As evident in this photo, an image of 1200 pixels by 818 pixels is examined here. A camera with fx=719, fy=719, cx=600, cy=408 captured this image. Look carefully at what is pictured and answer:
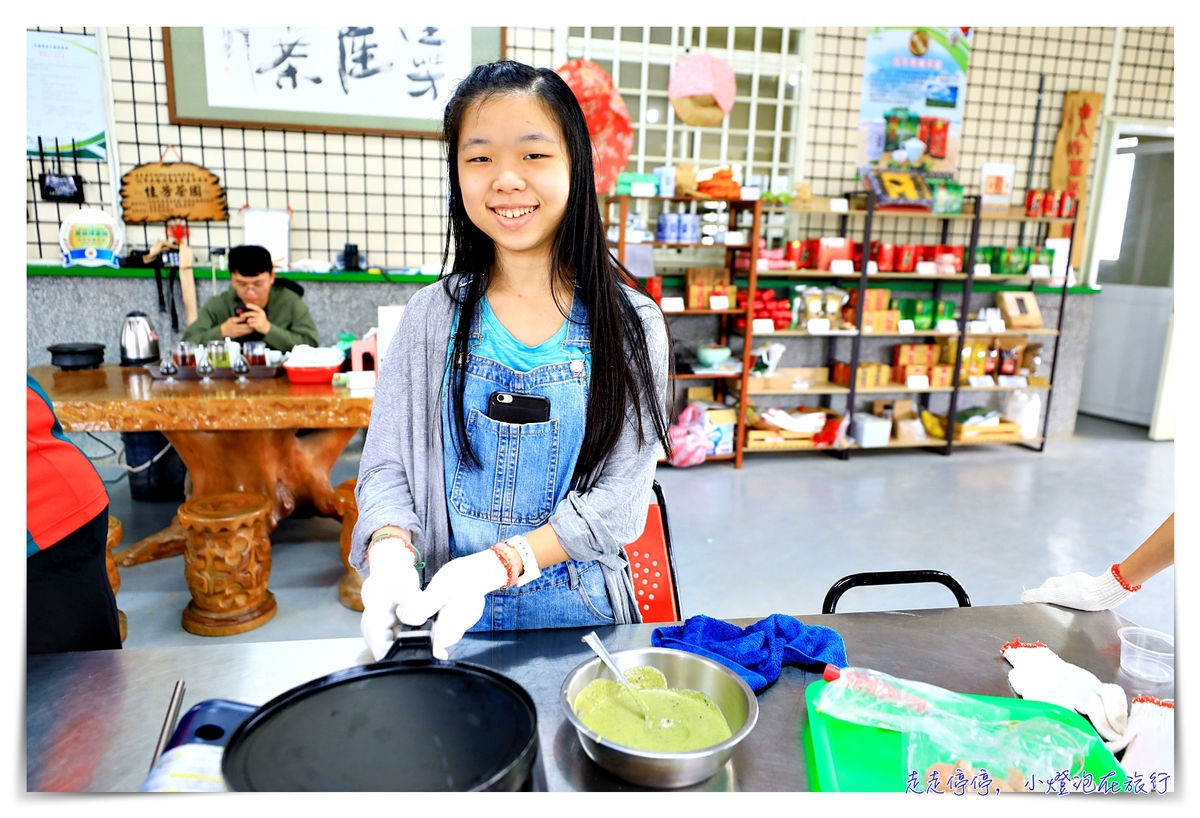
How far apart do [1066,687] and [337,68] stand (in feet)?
16.2

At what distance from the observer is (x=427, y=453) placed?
4.08ft

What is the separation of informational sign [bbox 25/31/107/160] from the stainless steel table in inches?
180

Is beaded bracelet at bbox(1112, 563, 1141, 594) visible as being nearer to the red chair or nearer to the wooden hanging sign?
the red chair

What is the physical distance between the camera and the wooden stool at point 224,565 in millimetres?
2676

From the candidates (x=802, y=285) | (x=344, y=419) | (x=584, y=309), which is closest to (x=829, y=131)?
(x=802, y=285)

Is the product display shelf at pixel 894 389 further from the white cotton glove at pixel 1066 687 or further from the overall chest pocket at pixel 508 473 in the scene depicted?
the overall chest pocket at pixel 508 473

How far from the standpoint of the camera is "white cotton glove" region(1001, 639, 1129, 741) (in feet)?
3.26

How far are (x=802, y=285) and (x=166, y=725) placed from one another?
4.97 meters

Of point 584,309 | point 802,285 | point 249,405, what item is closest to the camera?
point 584,309

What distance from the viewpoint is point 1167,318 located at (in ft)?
20.2

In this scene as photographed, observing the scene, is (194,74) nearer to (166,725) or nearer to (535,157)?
(535,157)

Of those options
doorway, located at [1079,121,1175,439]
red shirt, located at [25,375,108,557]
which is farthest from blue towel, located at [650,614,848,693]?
doorway, located at [1079,121,1175,439]

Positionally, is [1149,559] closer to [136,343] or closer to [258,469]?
[258,469]

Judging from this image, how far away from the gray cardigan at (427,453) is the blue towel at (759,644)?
18cm
